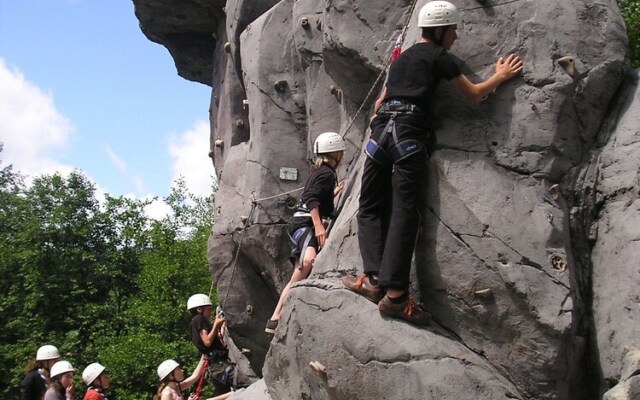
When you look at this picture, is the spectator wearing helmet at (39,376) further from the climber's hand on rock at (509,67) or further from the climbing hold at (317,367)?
the climber's hand on rock at (509,67)

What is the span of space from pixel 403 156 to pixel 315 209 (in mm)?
1838

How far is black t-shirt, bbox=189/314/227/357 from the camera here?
8742mm

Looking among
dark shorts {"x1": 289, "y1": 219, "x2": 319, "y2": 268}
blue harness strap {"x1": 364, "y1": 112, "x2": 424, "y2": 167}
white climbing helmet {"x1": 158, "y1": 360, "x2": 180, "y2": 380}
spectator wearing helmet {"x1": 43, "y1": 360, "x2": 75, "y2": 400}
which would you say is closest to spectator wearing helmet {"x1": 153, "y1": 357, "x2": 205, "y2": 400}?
white climbing helmet {"x1": 158, "y1": 360, "x2": 180, "y2": 380}

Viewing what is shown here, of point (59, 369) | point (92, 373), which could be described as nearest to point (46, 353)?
point (59, 369)

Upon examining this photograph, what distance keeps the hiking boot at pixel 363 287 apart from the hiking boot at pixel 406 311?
92mm

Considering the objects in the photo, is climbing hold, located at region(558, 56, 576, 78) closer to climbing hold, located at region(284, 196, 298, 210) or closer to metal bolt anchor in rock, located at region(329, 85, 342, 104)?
metal bolt anchor in rock, located at region(329, 85, 342, 104)

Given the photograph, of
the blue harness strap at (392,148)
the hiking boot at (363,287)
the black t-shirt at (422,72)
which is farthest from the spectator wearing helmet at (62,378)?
the black t-shirt at (422,72)

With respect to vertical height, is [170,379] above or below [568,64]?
below

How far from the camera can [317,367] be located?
18.5 ft

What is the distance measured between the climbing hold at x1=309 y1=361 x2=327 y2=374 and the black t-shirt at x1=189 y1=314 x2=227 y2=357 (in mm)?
3268

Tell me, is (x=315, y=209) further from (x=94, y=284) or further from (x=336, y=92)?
(x=94, y=284)

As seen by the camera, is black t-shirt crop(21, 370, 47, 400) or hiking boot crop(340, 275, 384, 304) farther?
black t-shirt crop(21, 370, 47, 400)

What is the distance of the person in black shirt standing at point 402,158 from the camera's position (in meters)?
5.36

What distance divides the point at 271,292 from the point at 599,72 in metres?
6.15
